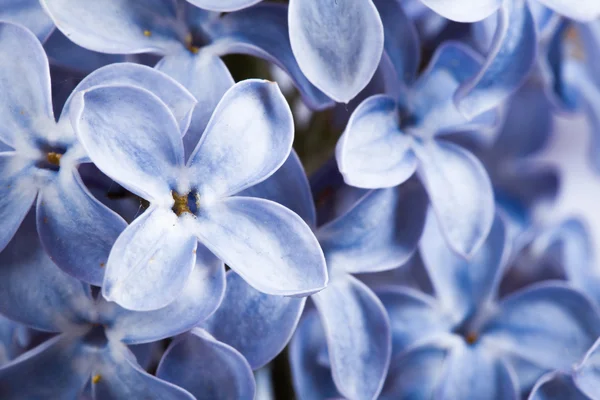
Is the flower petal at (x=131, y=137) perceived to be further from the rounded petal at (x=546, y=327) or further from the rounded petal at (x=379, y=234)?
the rounded petal at (x=546, y=327)

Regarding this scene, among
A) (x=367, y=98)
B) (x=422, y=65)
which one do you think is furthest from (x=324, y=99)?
(x=422, y=65)

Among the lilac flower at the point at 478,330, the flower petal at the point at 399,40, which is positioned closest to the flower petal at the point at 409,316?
the lilac flower at the point at 478,330

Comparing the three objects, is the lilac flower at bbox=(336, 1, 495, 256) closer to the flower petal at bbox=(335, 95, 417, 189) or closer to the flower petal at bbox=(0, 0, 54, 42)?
the flower petal at bbox=(335, 95, 417, 189)

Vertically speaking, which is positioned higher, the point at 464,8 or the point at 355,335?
the point at 464,8

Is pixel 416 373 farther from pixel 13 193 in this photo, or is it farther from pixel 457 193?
pixel 13 193

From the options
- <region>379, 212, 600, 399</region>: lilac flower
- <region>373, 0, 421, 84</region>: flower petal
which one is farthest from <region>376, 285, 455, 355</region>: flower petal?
<region>373, 0, 421, 84</region>: flower petal

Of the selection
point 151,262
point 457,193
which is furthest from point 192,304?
point 457,193
